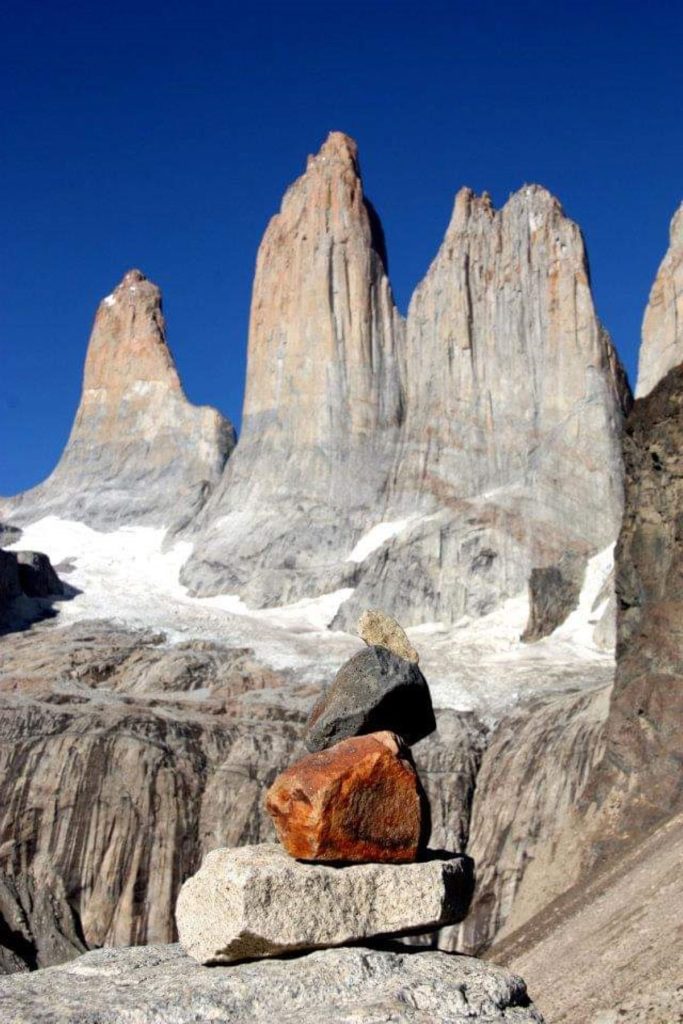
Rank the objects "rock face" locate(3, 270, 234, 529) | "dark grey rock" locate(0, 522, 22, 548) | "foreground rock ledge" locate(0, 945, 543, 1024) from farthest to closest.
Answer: "rock face" locate(3, 270, 234, 529), "dark grey rock" locate(0, 522, 22, 548), "foreground rock ledge" locate(0, 945, 543, 1024)

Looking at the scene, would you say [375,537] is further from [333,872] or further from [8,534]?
[333,872]

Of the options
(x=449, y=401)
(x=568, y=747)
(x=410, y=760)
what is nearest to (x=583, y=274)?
(x=449, y=401)

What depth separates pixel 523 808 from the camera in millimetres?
36594

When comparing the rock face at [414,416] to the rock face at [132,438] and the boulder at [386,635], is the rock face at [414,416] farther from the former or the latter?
the boulder at [386,635]

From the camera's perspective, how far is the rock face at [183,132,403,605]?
2955 inches

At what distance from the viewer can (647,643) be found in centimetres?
3081

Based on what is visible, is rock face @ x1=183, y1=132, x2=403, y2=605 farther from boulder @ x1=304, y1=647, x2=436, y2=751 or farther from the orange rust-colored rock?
the orange rust-colored rock

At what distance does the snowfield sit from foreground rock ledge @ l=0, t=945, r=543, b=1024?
3697 cm

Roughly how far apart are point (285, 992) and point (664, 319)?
2550 inches

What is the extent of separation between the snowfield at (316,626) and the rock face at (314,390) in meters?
3.16

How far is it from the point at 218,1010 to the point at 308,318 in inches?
2999

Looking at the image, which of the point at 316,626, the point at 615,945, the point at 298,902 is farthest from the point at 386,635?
the point at 316,626

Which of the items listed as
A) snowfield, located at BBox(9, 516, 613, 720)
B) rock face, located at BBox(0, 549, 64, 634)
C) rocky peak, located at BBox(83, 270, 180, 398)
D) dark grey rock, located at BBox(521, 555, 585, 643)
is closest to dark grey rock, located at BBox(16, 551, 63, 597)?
rock face, located at BBox(0, 549, 64, 634)

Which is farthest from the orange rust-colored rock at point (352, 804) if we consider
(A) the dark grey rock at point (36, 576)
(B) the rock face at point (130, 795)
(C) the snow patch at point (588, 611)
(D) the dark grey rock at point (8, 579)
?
(A) the dark grey rock at point (36, 576)
